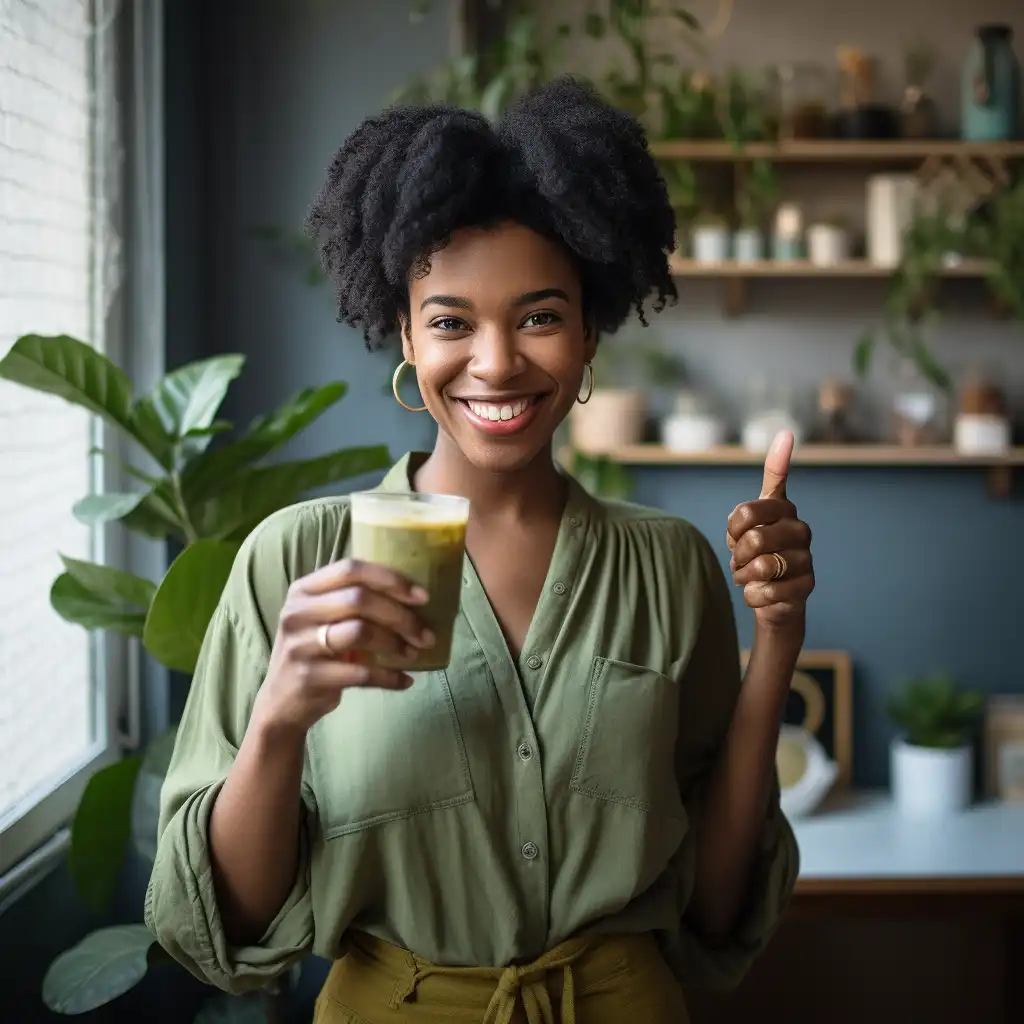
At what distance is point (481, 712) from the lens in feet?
3.67

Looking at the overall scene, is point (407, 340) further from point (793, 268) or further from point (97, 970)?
point (793, 268)

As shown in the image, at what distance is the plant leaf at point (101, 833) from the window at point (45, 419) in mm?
105

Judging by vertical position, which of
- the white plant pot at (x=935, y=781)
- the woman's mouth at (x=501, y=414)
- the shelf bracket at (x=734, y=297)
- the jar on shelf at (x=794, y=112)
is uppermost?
the jar on shelf at (x=794, y=112)

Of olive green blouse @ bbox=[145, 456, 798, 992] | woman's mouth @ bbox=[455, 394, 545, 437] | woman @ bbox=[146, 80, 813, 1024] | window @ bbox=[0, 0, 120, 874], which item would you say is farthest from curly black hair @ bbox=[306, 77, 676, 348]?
window @ bbox=[0, 0, 120, 874]

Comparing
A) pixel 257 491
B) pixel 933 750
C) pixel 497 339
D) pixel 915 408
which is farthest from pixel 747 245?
pixel 497 339

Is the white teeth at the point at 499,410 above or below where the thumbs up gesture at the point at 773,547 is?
above

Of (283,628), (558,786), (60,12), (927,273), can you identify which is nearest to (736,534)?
(558,786)

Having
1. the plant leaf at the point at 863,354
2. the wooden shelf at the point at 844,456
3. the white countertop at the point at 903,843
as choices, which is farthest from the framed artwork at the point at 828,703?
the plant leaf at the point at 863,354

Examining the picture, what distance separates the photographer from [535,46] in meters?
2.86

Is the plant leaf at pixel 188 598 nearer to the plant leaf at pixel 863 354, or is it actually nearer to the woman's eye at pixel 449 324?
the woman's eye at pixel 449 324

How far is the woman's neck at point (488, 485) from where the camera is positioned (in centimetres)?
122

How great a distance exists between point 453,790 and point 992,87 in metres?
2.40

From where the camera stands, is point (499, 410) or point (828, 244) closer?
point (499, 410)

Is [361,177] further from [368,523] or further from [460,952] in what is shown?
[460,952]
